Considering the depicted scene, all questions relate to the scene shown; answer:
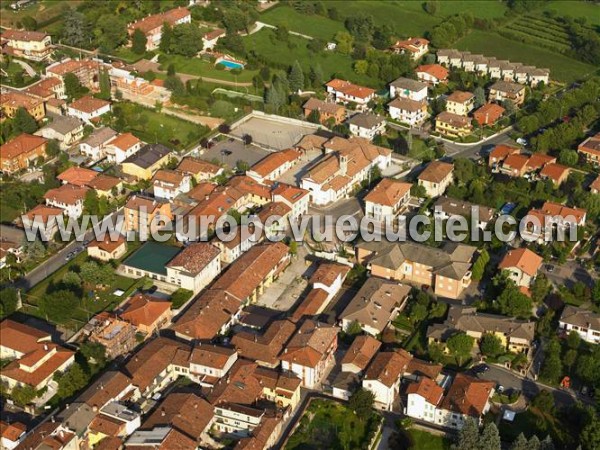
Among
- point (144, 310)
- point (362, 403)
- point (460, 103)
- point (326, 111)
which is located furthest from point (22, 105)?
point (362, 403)

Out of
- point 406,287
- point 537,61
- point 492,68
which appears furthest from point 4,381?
point 537,61

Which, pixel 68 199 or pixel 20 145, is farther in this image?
pixel 20 145

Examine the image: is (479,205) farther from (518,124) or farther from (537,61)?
(537,61)

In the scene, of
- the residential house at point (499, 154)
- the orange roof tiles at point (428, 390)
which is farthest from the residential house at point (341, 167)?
the orange roof tiles at point (428, 390)

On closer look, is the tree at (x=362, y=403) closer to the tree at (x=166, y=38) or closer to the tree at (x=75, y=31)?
the tree at (x=166, y=38)

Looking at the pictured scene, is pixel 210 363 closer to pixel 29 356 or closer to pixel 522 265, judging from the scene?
pixel 29 356
